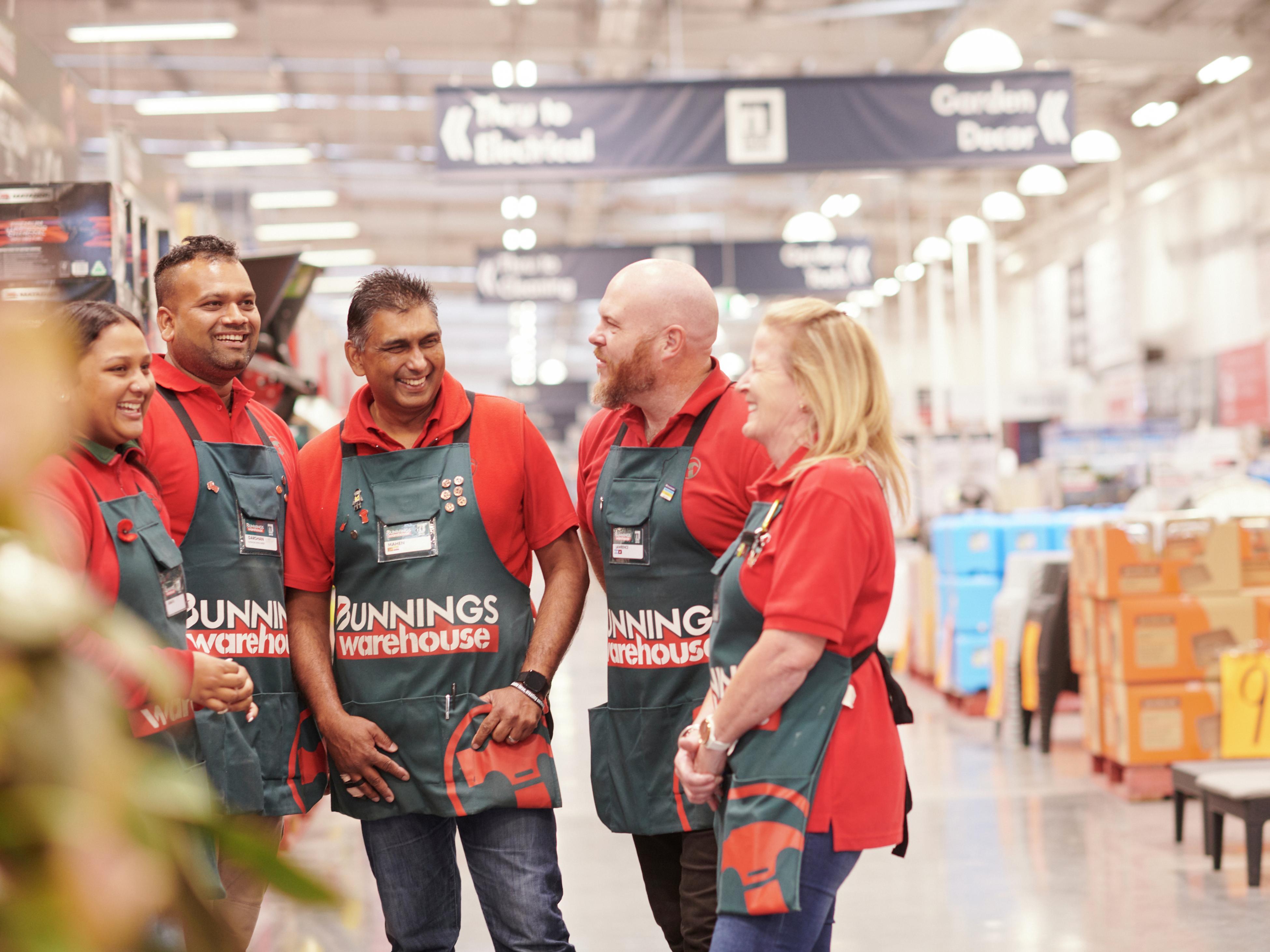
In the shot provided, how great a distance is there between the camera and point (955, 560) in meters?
8.69

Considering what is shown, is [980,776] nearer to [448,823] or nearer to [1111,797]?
[1111,797]

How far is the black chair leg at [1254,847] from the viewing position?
4.62 metres

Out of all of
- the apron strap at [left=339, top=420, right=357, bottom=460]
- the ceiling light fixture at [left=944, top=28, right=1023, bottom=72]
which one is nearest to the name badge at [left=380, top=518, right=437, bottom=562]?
the apron strap at [left=339, top=420, right=357, bottom=460]

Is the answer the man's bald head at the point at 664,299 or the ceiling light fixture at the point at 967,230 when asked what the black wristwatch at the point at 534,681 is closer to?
the man's bald head at the point at 664,299

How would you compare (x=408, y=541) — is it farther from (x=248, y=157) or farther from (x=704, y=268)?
(x=248, y=157)

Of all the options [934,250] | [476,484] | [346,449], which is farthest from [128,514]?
[934,250]

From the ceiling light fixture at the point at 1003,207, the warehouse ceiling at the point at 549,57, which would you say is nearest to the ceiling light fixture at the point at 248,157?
the warehouse ceiling at the point at 549,57

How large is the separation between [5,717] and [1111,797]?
6451mm

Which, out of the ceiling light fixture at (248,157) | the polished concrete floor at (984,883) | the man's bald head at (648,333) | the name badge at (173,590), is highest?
the ceiling light fixture at (248,157)

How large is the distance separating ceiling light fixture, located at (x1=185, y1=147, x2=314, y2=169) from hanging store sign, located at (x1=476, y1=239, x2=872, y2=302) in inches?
95.7

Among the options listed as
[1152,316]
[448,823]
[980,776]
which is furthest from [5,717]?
[1152,316]

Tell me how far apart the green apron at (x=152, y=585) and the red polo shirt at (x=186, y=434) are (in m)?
0.20

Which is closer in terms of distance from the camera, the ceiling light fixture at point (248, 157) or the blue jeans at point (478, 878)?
the blue jeans at point (478, 878)

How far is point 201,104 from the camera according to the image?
12391 mm
